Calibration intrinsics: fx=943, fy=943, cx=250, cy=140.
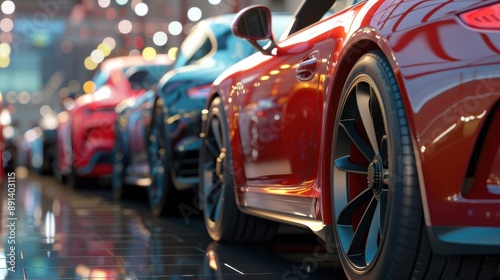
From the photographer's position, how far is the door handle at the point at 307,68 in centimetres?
397

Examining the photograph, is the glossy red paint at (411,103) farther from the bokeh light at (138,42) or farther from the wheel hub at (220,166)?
the bokeh light at (138,42)

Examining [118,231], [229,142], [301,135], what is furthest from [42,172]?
[301,135]

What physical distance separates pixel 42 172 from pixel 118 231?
1590 centimetres

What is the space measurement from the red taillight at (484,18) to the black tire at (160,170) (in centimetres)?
476

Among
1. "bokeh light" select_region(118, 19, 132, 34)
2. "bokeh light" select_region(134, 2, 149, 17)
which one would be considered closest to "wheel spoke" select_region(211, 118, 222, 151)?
"bokeh light" select_region(134, 2, 149, 17)

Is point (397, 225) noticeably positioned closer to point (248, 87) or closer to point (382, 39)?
point (382, 39)

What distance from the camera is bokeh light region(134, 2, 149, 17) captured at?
35.3 m

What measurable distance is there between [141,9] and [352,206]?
109 ft

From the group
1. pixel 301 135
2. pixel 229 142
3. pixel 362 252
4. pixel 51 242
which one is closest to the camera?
pixel 362 252

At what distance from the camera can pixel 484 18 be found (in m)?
2.88

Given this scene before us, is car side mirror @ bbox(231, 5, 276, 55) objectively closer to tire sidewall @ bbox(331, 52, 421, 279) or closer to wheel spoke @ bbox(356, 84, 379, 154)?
wheel spoke @ bbox(356, 84, 379, 154)

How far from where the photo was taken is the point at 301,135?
161 inches

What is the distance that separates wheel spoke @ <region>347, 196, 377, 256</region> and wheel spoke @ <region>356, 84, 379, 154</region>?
21 centimetres

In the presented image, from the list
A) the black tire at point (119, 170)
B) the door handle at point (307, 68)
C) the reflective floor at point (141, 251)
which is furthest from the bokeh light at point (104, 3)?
the door handle at point (307, 68)
